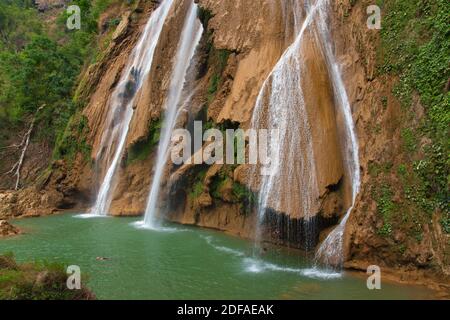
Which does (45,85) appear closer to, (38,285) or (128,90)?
(128,90)

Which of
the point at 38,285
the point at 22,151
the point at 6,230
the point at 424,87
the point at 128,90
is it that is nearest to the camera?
the point at 38,285

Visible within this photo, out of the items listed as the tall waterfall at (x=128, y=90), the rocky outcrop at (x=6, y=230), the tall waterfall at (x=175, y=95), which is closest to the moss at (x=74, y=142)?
the tall waterfall at (x=128, y=90)

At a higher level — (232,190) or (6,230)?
(232,190)

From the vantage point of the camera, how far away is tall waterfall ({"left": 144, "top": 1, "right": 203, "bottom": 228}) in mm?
20500

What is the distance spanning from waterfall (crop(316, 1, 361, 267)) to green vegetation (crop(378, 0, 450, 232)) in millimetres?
1690

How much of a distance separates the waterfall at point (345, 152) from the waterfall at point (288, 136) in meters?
0.86

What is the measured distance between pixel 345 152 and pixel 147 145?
12.0m

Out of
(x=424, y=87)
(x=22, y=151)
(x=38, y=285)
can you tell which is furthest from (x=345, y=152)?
(x=22, y=151)

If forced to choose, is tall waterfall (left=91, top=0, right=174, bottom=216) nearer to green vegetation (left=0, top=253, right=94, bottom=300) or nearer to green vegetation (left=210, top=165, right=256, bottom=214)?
green vegetation (left=210, top=165, right=256, bottom=214)

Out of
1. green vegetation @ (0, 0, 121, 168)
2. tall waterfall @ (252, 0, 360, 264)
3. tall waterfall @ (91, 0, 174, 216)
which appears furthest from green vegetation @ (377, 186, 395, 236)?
green vegetation @ (0, 0, 121, 168)

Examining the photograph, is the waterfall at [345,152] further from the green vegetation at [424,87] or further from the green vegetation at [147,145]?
the green vegetation at [147,145]

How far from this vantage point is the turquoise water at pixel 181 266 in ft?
33.4

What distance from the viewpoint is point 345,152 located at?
13.3 m

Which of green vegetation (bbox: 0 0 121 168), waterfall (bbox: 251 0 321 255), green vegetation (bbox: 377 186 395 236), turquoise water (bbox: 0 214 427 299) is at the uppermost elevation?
green vegetation (bbox: 0 0 121 168)
